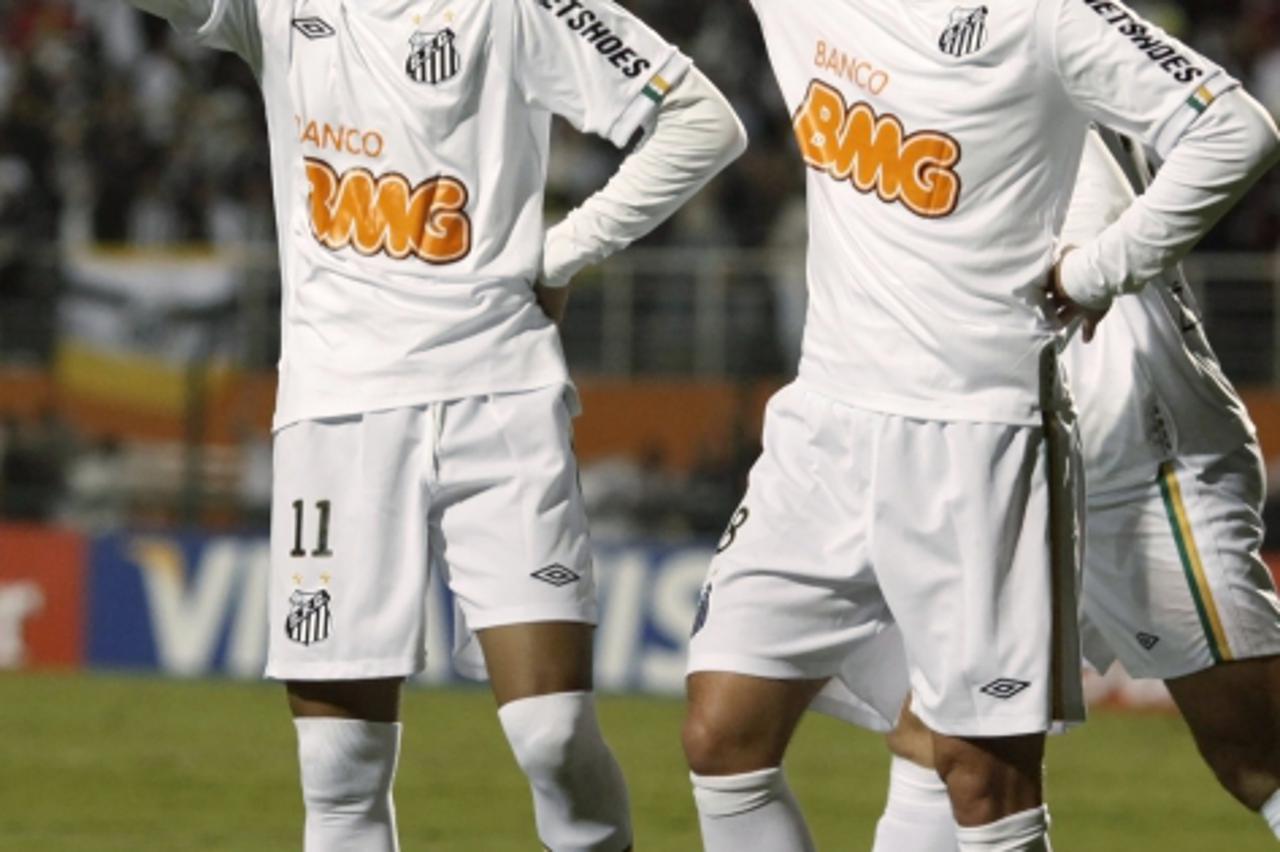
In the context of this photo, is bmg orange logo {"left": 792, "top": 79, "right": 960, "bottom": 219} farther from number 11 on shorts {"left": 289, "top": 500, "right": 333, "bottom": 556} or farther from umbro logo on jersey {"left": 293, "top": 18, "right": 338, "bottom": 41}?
number 11 on shorts {"left": 289, "top": 500, "right": 333, "bottom": 556}

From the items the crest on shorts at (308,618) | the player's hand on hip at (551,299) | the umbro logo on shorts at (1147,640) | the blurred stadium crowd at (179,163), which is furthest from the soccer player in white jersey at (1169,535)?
the blurred stadium crowd at (179,163)

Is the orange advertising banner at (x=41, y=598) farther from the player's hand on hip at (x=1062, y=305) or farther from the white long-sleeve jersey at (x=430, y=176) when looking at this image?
the player's hand on hip at (x=1062, y=305)

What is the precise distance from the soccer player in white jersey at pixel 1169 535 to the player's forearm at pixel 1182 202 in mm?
567

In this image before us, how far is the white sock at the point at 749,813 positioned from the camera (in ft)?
16.7

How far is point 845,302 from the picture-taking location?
506cm

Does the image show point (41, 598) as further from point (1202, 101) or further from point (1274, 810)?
point (1202, 101)

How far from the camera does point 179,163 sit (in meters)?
15.8

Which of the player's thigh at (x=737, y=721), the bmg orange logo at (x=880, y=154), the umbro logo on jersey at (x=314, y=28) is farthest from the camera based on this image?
the umbro logo on jersey at (x=314, y=28)

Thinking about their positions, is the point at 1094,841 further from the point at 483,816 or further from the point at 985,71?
the point at 985,71

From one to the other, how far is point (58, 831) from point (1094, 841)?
328cm

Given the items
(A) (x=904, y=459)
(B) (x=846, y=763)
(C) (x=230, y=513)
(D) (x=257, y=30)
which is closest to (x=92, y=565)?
(C) (x=230, y=513)

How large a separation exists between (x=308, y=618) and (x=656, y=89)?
1292 millimetres

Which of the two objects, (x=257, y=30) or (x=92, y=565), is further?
(x=92, y=565)

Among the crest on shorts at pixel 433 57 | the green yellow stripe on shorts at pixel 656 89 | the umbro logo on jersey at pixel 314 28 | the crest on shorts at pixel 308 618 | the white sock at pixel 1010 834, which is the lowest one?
the white sock at pixel 1010 834
